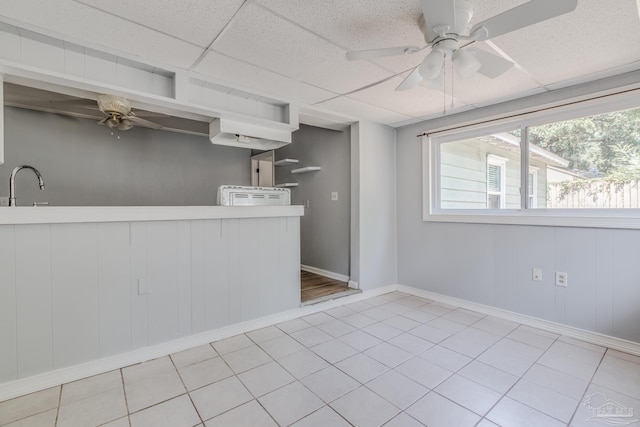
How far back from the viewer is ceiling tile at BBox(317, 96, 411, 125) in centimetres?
308

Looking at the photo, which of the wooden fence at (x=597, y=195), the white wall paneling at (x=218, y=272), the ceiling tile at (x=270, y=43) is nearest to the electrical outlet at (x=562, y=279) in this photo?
the wooden fence at (x=597, y=195)

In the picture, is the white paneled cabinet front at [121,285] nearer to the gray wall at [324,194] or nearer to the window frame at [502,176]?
Answer: the gray wall at [324,194]

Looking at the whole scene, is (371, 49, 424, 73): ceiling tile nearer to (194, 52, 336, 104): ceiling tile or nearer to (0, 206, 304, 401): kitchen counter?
(194, 52, 336, 104): ceiling tile

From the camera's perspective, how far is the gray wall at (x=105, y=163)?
3.33m

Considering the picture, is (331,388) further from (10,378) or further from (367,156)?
(367,156)

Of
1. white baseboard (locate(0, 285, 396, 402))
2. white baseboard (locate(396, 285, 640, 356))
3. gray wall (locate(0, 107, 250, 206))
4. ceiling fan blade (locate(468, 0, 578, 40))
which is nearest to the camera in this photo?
ceiling fan blade (locate(468, 0, 578, 40))

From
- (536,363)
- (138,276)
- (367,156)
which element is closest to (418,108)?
(367,156)

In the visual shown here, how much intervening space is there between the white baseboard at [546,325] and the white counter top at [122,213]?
2213 mm

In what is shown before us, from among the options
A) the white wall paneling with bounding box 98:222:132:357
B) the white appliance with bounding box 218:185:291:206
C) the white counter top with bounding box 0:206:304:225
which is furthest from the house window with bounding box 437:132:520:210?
the white wall paneling with bounding box 98:222:132:357

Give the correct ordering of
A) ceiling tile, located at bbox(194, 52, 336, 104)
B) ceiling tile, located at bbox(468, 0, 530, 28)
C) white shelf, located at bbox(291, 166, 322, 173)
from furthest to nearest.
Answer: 1. white shelf, located at bbox(291, 166, 322, 173)
2. ceiling tile, located at bbox(194, 52, 336, 104)
3. ceiling tile, located at bbox(468, 0, 530, 28)

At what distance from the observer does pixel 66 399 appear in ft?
5.83

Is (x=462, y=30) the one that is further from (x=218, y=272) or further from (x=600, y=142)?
(x=218, y=272)

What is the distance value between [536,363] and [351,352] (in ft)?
4.46

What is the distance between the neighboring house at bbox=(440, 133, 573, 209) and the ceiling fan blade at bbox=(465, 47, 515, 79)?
161 cm
